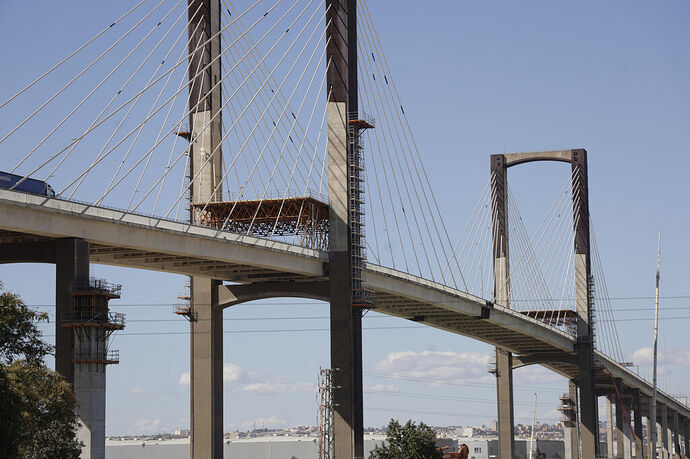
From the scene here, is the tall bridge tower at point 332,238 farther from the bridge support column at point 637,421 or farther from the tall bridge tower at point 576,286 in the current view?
the bridge support column at point 637,421

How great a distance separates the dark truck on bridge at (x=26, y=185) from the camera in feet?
197

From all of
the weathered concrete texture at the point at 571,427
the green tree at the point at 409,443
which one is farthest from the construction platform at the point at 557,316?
the green tree at the point at 409,443

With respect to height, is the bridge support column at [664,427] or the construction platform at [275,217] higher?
the construction platform at [275,217]

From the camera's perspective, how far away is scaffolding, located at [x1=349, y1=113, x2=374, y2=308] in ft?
267

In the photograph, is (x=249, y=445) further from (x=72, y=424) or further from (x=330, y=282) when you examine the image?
(x=72, y=424)

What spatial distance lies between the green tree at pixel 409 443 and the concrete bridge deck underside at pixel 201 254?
14507 mm

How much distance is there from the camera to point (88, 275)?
61469 millimetres

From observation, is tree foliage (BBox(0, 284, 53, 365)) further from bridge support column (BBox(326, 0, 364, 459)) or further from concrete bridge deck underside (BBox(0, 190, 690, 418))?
bridge support column (BBox(326, 0, 364, 459))

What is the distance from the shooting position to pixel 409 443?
67.1 m

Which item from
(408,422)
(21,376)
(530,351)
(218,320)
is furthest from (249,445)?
(21,376)

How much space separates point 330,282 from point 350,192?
6.39m

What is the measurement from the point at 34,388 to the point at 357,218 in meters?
34.9

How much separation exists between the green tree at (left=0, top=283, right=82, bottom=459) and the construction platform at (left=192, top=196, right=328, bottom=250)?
27650 mm

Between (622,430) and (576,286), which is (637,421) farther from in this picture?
(576,286)
